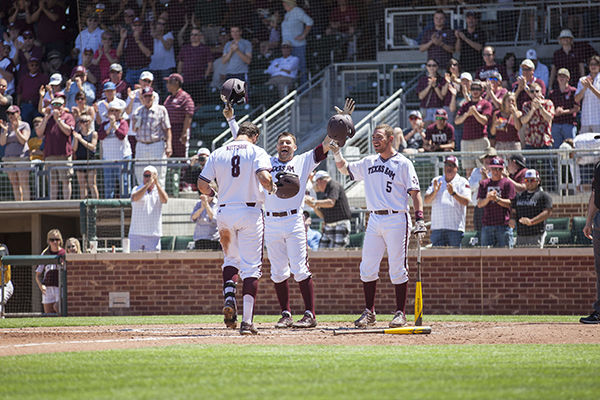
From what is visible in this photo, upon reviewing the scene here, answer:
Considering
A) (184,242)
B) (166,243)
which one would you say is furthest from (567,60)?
(166,243)

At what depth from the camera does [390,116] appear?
18.9 m

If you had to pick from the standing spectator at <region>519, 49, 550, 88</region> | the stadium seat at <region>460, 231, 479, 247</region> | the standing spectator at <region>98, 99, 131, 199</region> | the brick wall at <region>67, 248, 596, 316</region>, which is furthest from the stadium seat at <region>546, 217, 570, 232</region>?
the standing spectator at <region>98, 99, 131, 199</region>

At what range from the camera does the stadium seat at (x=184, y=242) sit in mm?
15314

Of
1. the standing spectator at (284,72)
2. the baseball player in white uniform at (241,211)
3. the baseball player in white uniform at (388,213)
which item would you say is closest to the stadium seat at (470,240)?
the baseball player in white uniform at (388,213)

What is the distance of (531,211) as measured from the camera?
13.8 m

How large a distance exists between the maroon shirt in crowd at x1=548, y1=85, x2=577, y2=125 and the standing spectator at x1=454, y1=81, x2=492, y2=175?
3.97ft

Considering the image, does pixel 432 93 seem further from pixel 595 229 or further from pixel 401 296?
pixel 401 296

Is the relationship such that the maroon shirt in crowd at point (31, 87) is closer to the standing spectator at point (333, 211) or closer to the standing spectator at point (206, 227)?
the standing spectator at point (206, 227)

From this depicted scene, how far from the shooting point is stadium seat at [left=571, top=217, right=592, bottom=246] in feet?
45.6

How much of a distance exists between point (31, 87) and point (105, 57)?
1.93 meters

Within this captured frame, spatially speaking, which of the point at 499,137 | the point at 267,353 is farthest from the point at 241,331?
the point at 499,137

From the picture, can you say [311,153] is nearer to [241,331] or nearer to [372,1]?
[241,331]

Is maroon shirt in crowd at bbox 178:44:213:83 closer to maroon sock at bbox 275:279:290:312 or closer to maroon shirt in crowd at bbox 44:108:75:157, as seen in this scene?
maroon shirt in crowd at bbox 44:108:75:157

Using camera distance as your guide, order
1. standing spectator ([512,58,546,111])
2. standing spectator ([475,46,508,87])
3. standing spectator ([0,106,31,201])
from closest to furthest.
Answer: standing spectator ([512,58,546,111]), standing spectator ([475,46,508,87]), standing spectator ([0,106,31,201])
